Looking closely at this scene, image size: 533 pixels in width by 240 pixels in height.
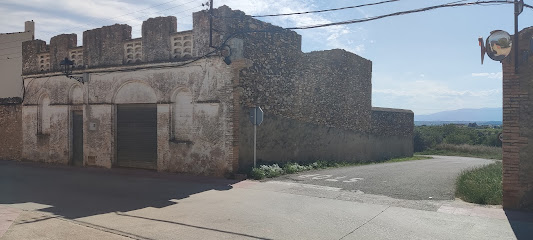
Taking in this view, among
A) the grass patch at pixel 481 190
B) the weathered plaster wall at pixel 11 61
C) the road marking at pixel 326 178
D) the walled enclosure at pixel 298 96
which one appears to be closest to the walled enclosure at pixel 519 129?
the grass patch at pixel 481 190

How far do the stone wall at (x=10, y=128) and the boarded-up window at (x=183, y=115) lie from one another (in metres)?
10.3

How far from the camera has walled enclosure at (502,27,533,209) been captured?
8555 millimetres

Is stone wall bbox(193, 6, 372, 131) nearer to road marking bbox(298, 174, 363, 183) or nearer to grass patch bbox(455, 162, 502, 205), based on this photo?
road marking bbox(298, 174, 363, 183)

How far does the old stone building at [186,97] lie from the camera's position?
44.0ft

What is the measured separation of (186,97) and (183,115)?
647 millimetres

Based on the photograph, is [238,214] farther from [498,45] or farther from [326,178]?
[498,45]

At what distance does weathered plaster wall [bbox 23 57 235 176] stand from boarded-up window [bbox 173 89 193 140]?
0.20ft

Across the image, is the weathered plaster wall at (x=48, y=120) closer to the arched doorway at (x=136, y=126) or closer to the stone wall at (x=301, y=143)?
the arched doorway at (x=136, y=126)

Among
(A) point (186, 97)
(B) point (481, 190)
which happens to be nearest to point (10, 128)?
(A) point (186, 97)

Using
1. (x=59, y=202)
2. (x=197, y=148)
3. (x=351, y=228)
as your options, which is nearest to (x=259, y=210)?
(x=351, y=228)

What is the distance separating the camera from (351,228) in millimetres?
7156

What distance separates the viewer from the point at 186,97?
14.2 metres

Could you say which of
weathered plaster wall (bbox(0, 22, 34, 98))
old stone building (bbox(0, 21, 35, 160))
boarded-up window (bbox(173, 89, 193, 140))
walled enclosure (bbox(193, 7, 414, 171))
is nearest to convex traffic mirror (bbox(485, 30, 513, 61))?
walled enclosure (bbox(193, 7, 414, 171))

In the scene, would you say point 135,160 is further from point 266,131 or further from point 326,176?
point 326,176
